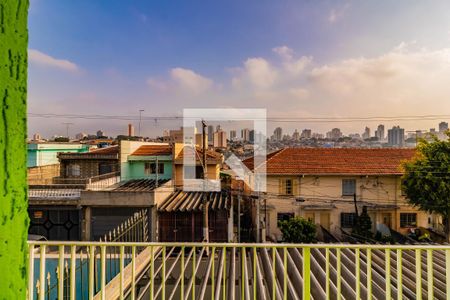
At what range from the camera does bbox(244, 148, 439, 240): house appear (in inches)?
416

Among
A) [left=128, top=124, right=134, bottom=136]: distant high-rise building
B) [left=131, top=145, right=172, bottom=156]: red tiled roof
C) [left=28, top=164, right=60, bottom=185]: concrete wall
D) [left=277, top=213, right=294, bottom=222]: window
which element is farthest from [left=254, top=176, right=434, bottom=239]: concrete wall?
[left=128, top=124, right=134, bottom=136]: distant high-rise building

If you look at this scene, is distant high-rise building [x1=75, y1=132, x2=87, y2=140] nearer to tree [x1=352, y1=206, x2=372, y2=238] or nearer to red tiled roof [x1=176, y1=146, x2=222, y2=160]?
red tiled roof [x1=176, y1=146, x2=222, y2=160]

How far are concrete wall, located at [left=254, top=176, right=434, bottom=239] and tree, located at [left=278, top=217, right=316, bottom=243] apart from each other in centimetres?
147

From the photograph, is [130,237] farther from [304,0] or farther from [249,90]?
[304,0]

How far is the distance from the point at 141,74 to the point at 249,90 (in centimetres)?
390

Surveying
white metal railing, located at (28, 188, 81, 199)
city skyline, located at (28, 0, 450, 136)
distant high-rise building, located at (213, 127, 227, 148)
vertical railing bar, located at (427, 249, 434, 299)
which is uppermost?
city skyline, located at (28, 0, 450, 136)

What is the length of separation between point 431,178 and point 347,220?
3.21 m

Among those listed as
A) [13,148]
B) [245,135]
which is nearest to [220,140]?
[245,135]

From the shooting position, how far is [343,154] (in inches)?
465

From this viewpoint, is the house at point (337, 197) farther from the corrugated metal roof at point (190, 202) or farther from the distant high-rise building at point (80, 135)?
the distant high-rise building at point (80, 135)

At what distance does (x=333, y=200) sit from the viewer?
34.9ft

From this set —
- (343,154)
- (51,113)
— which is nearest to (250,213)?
(343,154)

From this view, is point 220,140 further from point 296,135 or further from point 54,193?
point 54,193

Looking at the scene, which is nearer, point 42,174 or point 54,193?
point 54,193
